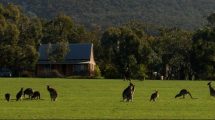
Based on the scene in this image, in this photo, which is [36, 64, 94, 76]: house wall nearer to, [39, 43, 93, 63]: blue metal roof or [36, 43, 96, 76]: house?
[36, 43, 96, 76]: house

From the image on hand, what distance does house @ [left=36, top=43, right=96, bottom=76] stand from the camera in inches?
4828

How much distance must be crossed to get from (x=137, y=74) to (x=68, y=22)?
36.2m

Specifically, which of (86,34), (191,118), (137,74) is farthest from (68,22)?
(191,118)

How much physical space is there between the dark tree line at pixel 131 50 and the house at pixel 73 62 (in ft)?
7.38

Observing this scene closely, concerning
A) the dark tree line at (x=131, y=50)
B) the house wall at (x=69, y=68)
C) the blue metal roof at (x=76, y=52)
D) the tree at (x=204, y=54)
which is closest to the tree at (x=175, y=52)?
the dark tree line at (x=131, y=50)

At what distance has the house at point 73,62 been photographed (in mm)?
122619

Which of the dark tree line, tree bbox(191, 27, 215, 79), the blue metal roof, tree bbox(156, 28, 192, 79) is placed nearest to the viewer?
tree bbox(191, 27, 215, 79)

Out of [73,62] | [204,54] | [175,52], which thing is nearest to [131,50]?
[175,52]

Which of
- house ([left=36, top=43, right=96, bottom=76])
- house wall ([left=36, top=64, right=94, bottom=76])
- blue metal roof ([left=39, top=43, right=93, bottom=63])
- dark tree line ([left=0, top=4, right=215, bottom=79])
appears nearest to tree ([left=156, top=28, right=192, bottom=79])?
dark tree line ([left=0, top=4, right=215, bottom=79])

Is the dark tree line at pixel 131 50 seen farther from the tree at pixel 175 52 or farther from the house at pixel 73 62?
the house at pixel 73 62

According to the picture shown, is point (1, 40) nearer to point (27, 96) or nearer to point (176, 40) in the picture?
point (176, 40)

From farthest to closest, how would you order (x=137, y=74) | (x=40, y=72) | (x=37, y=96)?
(x=40, y=72), (x=137, y=74), (x=37, y=96)

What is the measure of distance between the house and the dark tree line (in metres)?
2.25

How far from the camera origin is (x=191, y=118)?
70.9 ft
